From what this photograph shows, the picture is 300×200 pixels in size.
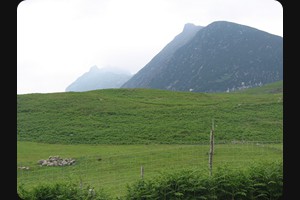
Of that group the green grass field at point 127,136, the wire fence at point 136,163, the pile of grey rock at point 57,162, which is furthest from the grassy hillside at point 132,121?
the pile of grey rock at point 57,162

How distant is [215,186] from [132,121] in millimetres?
37429

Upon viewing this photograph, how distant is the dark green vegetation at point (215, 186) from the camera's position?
31.5 feet

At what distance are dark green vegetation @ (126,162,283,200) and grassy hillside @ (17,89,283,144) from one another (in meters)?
24.9

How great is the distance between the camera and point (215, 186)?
9.86 meters

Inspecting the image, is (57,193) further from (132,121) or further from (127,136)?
(132,121)

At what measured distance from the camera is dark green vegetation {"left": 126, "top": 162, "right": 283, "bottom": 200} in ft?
31.5

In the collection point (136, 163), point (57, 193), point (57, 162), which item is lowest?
point (57, 162)

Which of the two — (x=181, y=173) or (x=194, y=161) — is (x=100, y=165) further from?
(x=181, y=173)

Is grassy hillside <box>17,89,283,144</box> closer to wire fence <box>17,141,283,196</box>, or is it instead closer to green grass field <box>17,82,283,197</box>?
green grass field <box>17,82,283,197</box>

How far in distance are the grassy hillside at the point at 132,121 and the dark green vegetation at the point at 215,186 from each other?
2492 centimetres

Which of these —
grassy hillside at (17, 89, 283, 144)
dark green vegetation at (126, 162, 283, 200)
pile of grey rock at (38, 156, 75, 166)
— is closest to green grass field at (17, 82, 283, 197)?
grassy hillside at (17, 89, 283, 144)

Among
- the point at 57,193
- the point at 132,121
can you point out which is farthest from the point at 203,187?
the point at 132,121
